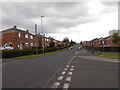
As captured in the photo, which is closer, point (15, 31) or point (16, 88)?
point (16, 88)

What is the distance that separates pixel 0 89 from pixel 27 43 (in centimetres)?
5185

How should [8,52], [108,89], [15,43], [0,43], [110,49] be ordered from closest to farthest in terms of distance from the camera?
[108,89], [8,52], [15,43], [0,43], [110,49]

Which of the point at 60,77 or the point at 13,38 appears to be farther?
the point at 13,38

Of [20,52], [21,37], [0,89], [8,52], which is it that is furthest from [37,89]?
[21,37]

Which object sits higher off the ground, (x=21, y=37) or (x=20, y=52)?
(x=21, y=37)

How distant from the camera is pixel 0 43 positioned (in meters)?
51.4

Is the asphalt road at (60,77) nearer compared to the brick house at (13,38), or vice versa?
the asphalt road at (60,77)

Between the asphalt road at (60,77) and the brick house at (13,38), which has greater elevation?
the brick house at (13,38)

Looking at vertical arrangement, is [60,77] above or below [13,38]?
below

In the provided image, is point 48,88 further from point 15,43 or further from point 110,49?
point 110,49

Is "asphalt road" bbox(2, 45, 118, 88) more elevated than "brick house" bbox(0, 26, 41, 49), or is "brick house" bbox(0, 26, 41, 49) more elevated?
"brick house" bbox(0, 26, 41, 49)

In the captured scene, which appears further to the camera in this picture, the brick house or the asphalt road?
the brick house

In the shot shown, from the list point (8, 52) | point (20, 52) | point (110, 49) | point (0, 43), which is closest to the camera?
point (8, 52)

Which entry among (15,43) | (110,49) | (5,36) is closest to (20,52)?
(15,43)
